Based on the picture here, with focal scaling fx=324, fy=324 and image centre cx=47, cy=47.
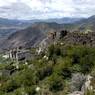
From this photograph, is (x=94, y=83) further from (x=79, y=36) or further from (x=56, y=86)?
(x=79, y=36)

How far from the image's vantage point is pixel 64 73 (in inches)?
2945

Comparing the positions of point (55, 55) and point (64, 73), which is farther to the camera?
point (55, 55)

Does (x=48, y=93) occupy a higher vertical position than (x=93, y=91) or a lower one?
lower

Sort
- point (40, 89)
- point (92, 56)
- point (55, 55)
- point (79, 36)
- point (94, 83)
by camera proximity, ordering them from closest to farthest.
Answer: point (94, 83), point (40, 89), point (92, 56), point (55, 55), point (79, 36)

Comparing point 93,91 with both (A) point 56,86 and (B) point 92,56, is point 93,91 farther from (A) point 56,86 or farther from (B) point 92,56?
(B) point 92,56

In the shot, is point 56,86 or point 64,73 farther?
point 64,73

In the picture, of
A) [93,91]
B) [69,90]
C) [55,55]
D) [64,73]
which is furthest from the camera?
[55,55]

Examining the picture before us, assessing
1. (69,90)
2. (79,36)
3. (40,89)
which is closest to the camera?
(69,90)

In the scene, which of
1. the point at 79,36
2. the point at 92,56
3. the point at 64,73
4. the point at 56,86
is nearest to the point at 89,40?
the point at 79,36

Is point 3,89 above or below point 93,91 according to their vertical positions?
below

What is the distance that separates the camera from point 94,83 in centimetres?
5391

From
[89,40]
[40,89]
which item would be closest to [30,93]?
[40,89]

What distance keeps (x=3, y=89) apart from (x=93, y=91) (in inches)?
→ 1343

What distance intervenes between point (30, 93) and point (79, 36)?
262 feet
